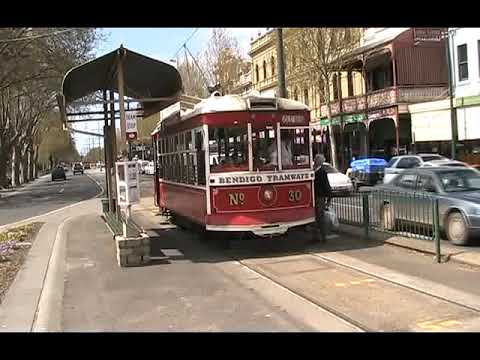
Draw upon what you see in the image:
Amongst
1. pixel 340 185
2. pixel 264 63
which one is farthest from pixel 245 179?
pixel 264 63

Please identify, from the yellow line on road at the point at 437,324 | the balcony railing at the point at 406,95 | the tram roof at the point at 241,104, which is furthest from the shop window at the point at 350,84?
the yellow line on road at the point at 437,324

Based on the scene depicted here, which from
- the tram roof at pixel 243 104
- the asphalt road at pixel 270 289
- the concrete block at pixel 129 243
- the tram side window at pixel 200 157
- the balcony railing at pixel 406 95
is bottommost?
the asphalt road at pixel 270 289

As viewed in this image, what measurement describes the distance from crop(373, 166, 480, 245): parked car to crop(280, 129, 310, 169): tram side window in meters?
1.83

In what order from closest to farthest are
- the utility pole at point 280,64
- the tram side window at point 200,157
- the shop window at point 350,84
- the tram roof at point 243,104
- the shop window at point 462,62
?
the tram roof at point 243,104 < the tram side window at point 200,157 < the utility pole at point 280,64 < the shop window at point 462,62 < the shop window at point 350,84

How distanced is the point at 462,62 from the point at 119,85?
24.3 meters

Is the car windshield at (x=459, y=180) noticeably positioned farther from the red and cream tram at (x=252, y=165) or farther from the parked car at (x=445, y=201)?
the red and cream tram at (x=252, y=165)

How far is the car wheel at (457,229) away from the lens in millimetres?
11652

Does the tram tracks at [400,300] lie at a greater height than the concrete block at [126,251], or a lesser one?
lesser

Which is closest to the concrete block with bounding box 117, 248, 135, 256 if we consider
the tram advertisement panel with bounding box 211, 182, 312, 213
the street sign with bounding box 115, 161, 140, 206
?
the street sign with bounding box 115, 161, 140, 206

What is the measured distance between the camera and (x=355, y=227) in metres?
14.4

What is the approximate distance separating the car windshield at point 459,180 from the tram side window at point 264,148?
11.0 ft

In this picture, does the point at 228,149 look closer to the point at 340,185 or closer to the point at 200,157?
the point at 200,157

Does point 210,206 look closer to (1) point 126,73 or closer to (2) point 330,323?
(1) point 126,73
